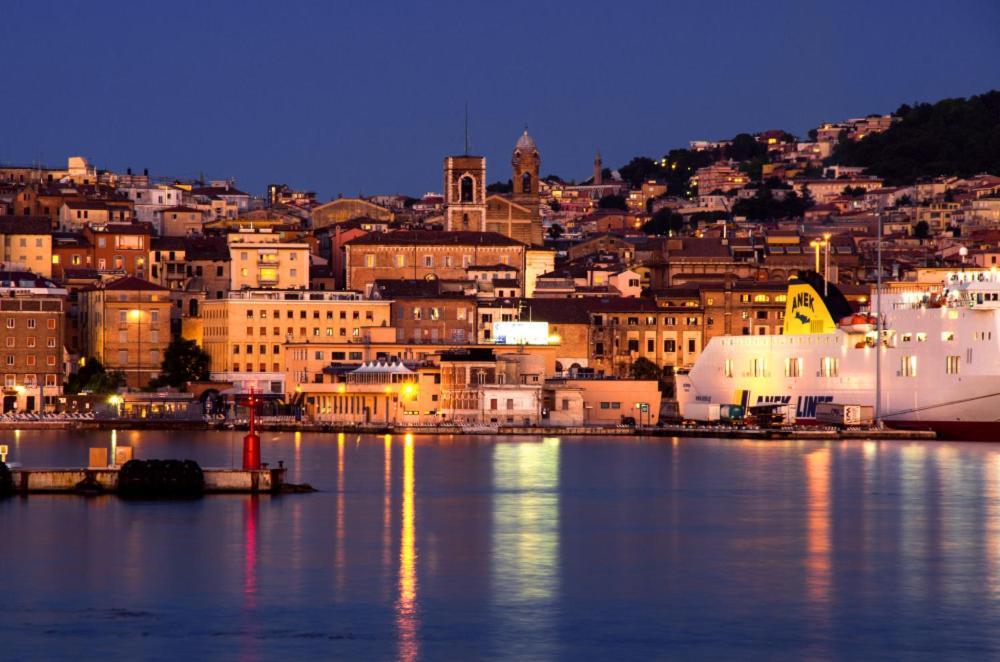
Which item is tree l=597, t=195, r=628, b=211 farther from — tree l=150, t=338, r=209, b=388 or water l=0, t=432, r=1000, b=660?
water l=0, t=432, r=1000, b=660

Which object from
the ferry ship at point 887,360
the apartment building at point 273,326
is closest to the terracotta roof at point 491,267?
the apartment building at point 273,326

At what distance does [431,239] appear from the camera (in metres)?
90.1

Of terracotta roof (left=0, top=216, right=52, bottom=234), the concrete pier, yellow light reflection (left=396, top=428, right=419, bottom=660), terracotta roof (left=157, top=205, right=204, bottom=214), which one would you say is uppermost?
terracotta roof (left=157, top=205, right=204, bottom=214)

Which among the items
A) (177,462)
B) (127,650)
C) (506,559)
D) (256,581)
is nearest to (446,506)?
(177,462)

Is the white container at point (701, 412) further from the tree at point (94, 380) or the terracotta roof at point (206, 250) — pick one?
the terracotta roof at point (206, 250)

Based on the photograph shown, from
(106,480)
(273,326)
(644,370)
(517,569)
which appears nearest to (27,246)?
(273,326)

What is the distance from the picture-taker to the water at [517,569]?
75.2 ft

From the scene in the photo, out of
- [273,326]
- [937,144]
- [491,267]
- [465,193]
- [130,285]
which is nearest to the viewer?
[130,285]

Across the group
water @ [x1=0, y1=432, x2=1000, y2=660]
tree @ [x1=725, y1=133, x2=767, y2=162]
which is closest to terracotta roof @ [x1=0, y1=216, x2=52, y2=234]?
water @ [x1=0, y1=432, x2=1000, y2=660]

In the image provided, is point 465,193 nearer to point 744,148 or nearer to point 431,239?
point 431,239

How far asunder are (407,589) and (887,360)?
3640 centimetres

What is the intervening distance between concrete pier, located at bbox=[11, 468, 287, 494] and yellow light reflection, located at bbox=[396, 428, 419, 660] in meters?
2.59

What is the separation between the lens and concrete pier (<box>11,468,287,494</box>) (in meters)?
37.0

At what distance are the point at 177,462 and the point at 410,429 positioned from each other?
30147 millimetres
